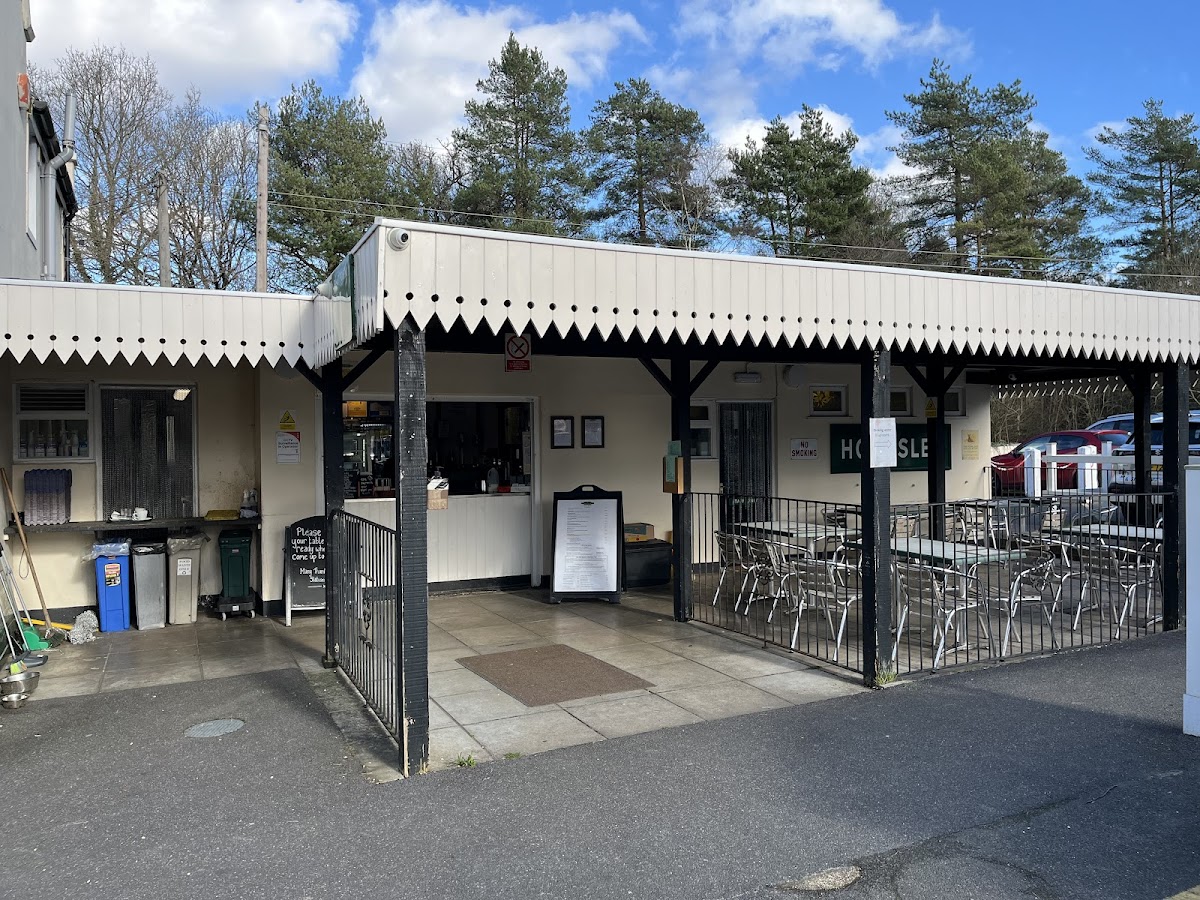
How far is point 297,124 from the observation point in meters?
24.2

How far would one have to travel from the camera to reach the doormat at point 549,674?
5957 millimetres

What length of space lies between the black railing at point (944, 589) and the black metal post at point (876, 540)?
21 cm

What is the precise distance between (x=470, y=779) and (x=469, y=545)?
17.1ft

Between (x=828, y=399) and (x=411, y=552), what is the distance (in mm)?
8244

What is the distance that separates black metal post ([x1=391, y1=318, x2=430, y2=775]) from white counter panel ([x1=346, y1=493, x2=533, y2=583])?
4.73m

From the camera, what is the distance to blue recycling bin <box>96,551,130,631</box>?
802 cm

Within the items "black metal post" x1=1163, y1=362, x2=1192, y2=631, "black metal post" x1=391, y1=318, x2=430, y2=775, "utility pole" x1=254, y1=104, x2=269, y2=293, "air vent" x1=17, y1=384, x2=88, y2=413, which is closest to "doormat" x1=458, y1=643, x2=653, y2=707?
"black metal post" x1=391, y1=318, x2=430, y2=775

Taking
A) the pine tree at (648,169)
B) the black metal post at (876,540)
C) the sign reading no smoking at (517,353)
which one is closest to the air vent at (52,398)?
the sign reading no smoking at (517,353)

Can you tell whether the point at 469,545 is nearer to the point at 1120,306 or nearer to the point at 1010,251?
the point at 1120,306

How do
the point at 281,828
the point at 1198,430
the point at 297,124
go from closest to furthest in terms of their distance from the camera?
the point at 281,828
the point at 1198,430
the point at 297,124

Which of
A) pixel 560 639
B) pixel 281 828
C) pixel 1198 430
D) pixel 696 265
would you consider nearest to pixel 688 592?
pixel 560 639

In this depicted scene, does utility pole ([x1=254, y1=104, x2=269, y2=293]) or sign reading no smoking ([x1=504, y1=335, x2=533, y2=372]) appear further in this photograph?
utility pole ([x1=254, y1=104, x2=269, y2=293])

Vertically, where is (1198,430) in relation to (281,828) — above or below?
above

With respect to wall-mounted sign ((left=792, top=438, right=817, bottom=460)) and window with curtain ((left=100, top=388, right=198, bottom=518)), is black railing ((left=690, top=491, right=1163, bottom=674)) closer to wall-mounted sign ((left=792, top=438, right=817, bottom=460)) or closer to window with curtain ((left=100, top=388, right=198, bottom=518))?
wall-mounted sign ((left=792, top=438, right=817, bottom=460))
